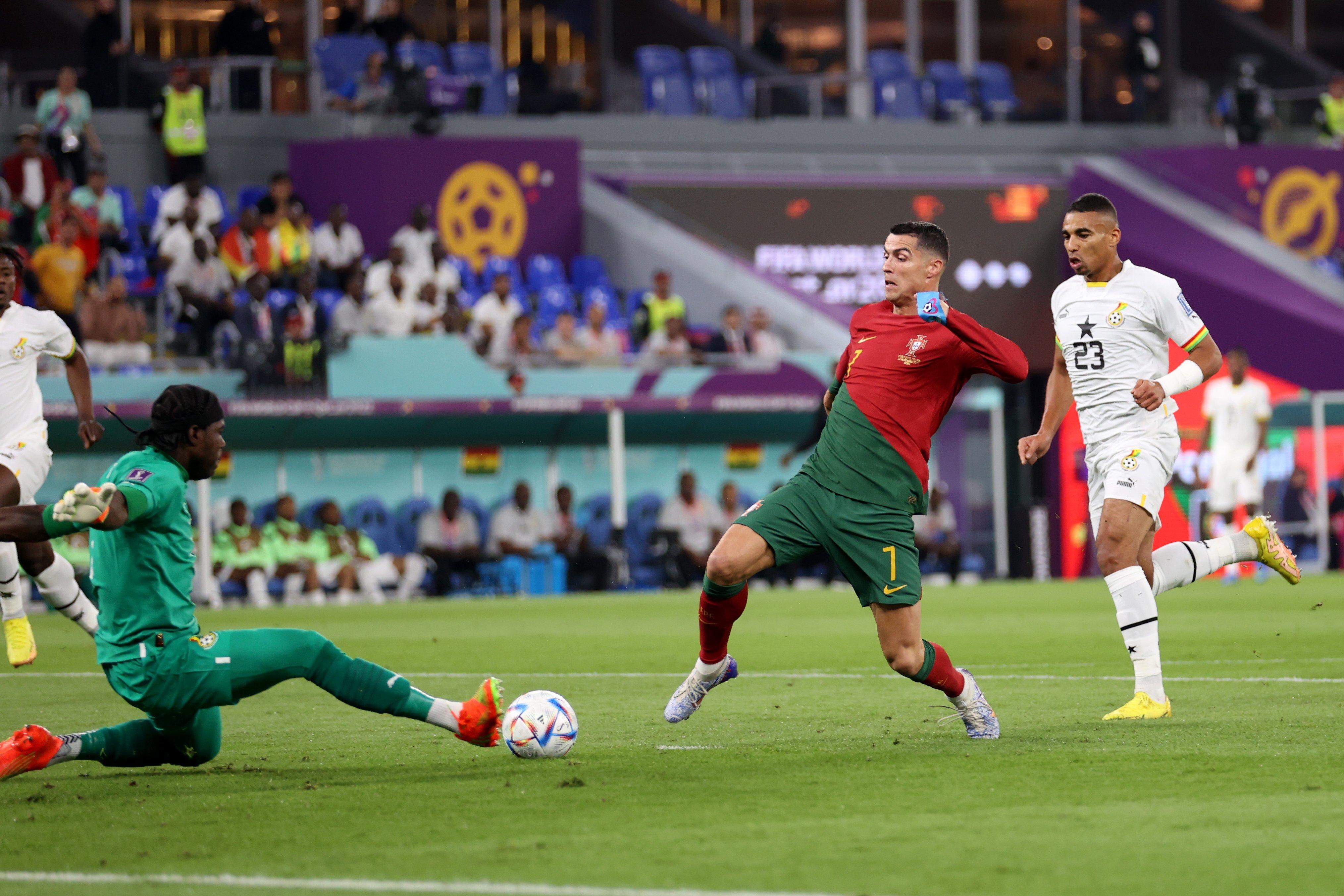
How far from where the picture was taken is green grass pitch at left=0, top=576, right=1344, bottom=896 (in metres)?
4.91

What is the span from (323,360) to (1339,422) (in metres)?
13.9

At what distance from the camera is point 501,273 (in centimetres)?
2373

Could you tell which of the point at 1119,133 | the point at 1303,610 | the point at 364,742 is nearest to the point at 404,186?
the point at 1119,133

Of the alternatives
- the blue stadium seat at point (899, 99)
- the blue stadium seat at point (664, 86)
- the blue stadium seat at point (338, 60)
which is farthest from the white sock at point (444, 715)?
the blue stadium seat at point (899, 99)

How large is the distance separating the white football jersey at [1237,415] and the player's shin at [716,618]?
13888 mm

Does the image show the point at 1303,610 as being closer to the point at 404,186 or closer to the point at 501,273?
the point at 501,273

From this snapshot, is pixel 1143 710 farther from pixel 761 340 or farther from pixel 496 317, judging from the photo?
pixel 761 340

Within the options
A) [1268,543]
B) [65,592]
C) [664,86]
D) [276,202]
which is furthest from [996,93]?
[65,592]

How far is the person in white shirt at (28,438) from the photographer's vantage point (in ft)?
32.3

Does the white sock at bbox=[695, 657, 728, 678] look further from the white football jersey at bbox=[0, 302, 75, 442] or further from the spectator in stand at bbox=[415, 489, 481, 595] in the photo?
the spectator in stand at bbox=[415, 489, 481, 595]

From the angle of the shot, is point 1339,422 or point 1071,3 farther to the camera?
point 1071,3

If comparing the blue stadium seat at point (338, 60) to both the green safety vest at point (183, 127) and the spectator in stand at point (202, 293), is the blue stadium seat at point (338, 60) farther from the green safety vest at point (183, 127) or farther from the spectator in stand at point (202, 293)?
the spectator in stand at point (202, 293)

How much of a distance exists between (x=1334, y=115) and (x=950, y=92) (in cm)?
627

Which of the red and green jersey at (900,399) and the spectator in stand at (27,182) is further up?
the spectator in stand at (27,182)
